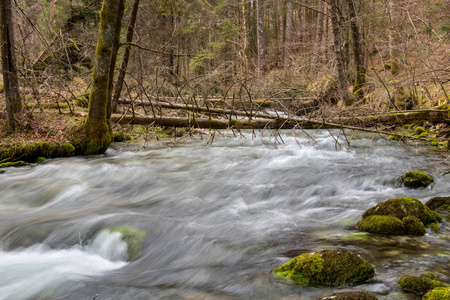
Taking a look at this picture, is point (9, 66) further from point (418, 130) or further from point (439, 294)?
point (418, 130)

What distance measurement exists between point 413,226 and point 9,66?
8.58 meters

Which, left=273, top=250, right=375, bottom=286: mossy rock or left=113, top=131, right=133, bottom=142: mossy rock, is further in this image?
left=113, top=131, right=133, bottom=142: mossy rock

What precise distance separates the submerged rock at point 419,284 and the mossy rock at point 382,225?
1197 mm

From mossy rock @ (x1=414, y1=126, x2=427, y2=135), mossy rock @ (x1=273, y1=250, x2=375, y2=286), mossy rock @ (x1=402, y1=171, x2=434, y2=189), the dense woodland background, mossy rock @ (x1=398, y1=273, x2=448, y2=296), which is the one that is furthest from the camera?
mossy rock @ (x1=414, y1=126, x2=427, y2=135)

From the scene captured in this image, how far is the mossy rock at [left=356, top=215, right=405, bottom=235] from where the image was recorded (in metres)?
4.49

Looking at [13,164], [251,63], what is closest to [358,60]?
[251,63]

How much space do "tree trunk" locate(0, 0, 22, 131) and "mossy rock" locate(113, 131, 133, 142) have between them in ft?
10.2

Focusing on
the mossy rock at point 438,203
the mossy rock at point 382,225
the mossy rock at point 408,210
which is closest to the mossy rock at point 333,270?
the mossy rock at point 382,225

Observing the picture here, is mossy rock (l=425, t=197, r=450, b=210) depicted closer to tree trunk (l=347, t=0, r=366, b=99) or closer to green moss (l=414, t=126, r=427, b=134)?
green moss (l=414, t=126, r=427, b=134)

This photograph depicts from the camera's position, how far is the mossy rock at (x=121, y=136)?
1109 centimetres

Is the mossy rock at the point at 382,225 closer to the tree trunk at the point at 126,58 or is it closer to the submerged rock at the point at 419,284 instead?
the submerged rock at the point at 419,284

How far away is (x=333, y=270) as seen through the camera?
335cm

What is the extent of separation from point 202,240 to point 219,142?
285 inches

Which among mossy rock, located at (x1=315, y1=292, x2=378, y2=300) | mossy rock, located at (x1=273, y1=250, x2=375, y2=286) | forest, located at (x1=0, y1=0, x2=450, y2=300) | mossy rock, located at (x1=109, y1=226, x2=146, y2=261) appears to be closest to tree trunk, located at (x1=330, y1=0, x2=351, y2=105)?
forest, located at (x1=0, y1=0, x2=450, y2=300)
